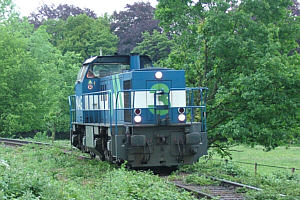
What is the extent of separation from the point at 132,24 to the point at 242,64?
32.6 m

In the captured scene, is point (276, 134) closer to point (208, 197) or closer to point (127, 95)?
point (127, 95)

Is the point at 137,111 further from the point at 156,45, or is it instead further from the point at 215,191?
the point at 156,45

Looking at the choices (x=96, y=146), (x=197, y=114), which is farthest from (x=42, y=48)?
(x=96, y=146)

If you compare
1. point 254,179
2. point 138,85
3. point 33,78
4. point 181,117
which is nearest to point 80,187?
point 254,179

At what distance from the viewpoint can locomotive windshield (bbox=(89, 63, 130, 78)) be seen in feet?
51.1


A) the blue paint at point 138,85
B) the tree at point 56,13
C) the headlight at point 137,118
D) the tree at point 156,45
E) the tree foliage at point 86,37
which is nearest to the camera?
the headlight at point 137,118

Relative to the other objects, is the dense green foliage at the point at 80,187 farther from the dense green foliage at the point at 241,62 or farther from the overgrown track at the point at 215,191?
the dense green foliage at the point at 241,62

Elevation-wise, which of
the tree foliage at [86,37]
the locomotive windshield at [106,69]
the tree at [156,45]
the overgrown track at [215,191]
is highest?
the tree foliage at [86,37]

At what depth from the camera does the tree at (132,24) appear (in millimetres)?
46625

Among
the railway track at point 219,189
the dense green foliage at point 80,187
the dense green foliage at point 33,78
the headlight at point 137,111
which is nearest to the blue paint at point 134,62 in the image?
the headlight at point 137,111

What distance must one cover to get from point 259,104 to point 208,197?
8804 mm

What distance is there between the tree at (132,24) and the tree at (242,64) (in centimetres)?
2591

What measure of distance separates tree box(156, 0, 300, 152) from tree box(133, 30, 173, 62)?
20.6m

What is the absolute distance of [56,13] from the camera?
60562mm
